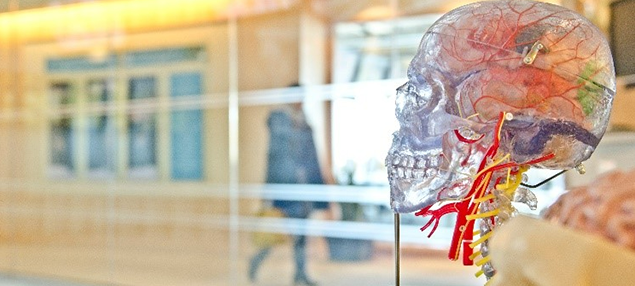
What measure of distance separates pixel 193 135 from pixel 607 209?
24.7ft

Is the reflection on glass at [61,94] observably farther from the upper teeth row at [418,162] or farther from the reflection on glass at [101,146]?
the upper teeth row at [418,162]

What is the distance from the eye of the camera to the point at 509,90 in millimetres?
829

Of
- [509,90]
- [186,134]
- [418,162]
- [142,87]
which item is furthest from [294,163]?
[509,90]

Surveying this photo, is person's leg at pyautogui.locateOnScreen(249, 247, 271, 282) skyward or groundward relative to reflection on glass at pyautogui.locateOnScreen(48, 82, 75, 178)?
groundward

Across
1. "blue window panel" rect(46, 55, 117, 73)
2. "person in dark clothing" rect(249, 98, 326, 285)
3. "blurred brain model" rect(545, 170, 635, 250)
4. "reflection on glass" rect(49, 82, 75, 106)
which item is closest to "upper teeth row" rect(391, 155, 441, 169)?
"blurred brain model" rect(545, 170, 635, 250)

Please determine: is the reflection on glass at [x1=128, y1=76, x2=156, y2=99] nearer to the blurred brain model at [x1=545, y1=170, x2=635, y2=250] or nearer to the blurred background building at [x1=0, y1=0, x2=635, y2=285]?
the blurred background building at [x1=0, y1=0, x2=635, y2=285]

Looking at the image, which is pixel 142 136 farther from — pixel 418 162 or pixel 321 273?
pixel 418 162

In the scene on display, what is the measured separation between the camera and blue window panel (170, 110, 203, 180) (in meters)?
7.87

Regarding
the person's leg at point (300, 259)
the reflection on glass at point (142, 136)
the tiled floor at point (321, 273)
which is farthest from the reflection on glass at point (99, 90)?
the person's leg at point (300, 259)

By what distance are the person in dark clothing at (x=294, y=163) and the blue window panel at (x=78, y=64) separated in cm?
244

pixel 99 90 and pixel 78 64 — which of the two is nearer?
pixel 99 90

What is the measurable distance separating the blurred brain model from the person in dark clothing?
606 cm

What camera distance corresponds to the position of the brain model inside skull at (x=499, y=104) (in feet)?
2.71

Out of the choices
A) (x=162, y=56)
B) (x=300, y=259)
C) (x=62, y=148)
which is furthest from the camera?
(x=62, y=148)
